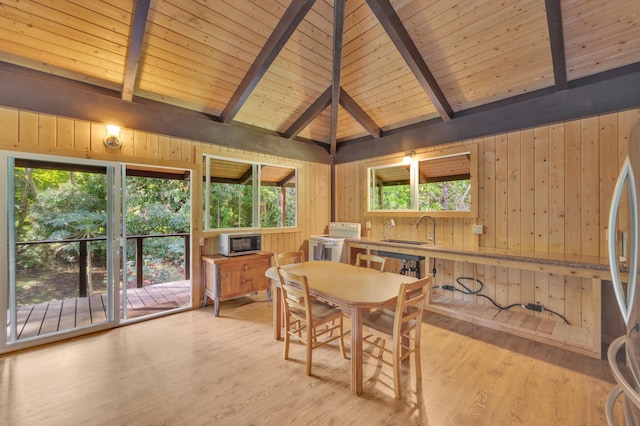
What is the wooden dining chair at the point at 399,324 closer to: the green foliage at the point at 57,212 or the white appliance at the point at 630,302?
the white appliance at the point at 630,302

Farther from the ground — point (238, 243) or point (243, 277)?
point (238, 243)

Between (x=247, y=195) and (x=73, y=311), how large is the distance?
8.72 ft

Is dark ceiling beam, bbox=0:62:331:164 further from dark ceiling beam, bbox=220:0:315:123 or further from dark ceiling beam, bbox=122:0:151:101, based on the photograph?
dark ceiling beam, bbox=220:0:315:123

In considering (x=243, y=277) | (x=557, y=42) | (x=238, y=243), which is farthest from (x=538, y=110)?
(x=243, y=277)

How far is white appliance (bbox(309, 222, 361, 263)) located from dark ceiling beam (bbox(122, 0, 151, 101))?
341cm

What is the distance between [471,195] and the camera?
375 cm

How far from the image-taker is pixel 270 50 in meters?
3.05

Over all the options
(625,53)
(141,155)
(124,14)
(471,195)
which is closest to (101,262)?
(141,155)

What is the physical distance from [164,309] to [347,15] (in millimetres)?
4463

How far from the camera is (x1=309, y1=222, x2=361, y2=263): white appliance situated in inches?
185

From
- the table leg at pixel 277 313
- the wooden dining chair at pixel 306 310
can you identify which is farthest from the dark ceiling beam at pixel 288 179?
the wooden dining chair at pixel 306 310

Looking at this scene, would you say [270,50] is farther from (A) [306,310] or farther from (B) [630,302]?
(B) [630,302]

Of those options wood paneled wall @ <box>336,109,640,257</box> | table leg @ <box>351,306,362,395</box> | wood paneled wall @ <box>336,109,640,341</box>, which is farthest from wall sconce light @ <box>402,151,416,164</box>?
table leg @ <box>351,306,362,395</box>

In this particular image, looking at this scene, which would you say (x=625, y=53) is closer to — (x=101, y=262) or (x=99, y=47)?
(x=99, y=47)
